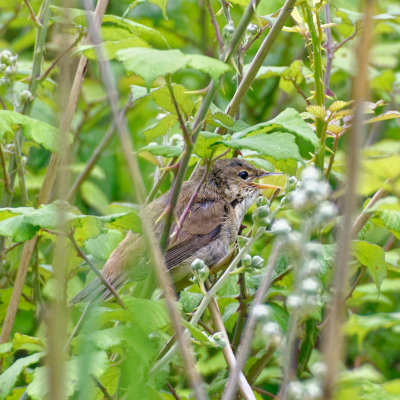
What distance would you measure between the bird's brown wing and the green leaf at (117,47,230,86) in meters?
1.59

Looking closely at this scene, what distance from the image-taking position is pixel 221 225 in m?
3.39

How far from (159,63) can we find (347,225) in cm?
78

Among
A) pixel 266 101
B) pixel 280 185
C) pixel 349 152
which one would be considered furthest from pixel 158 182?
pixel 266 101

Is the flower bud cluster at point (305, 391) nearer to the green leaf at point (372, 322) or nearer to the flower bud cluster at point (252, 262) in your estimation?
the flower bud cluster at point (252, 262)

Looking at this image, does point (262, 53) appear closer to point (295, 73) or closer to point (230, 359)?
point (295, 73)

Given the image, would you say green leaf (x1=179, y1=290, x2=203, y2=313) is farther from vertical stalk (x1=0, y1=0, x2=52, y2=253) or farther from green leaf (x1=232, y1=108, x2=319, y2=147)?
vertical stalk (x1=0, y1=0, x2=52, y2=253)

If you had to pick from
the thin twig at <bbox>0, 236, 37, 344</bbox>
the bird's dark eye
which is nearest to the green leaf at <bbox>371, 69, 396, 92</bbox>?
the bird's dark eye

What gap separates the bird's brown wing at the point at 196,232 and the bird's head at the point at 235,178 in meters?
0.15

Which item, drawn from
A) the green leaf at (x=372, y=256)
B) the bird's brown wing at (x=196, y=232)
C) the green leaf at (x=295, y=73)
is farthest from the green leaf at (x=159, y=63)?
the bird's brown wing at (x=196, y=232)

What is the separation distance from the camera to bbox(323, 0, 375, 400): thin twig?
0.96 meters

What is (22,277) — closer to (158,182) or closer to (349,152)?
(158,182)

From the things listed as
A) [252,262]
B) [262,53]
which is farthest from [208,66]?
[262,53]

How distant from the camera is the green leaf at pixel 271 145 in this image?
1831 mm

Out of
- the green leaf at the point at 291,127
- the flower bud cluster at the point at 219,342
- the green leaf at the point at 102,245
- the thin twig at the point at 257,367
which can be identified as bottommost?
the thin twig at the point at 257,367
